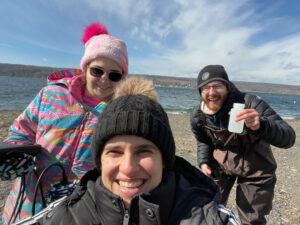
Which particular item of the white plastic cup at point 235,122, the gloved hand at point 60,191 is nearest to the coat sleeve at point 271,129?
the white plastic cup at point 235,122

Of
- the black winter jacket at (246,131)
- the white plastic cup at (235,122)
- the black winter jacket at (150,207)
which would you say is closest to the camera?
the black winter jacket at (150,207)

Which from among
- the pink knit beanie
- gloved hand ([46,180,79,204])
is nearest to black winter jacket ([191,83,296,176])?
the pink knit beanie

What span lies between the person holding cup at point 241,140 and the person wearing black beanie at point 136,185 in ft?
5.54

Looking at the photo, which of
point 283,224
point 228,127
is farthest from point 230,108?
point 283,224

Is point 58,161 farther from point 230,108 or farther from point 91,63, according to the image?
point 230,108

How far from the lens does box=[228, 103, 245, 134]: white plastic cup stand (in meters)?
3.03

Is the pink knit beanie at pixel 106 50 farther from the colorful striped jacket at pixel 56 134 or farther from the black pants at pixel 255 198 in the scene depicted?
the black pants at pixel 255 198

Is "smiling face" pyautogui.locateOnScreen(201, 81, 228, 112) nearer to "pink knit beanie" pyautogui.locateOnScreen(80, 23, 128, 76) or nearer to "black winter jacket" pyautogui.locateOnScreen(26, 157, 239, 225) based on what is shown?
"pink knit beanie" pyautogui.locateOnScreen(80, 23, 128, 76)

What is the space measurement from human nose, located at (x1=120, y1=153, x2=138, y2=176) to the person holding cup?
6.22 feet

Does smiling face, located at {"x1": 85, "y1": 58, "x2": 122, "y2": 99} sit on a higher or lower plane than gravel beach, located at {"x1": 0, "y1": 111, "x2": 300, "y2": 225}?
higher

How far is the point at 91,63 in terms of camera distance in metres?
2.41

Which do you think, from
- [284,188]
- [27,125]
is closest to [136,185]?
[27,125]

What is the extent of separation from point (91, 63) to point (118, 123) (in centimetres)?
96

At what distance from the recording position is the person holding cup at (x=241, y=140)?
3371mm
